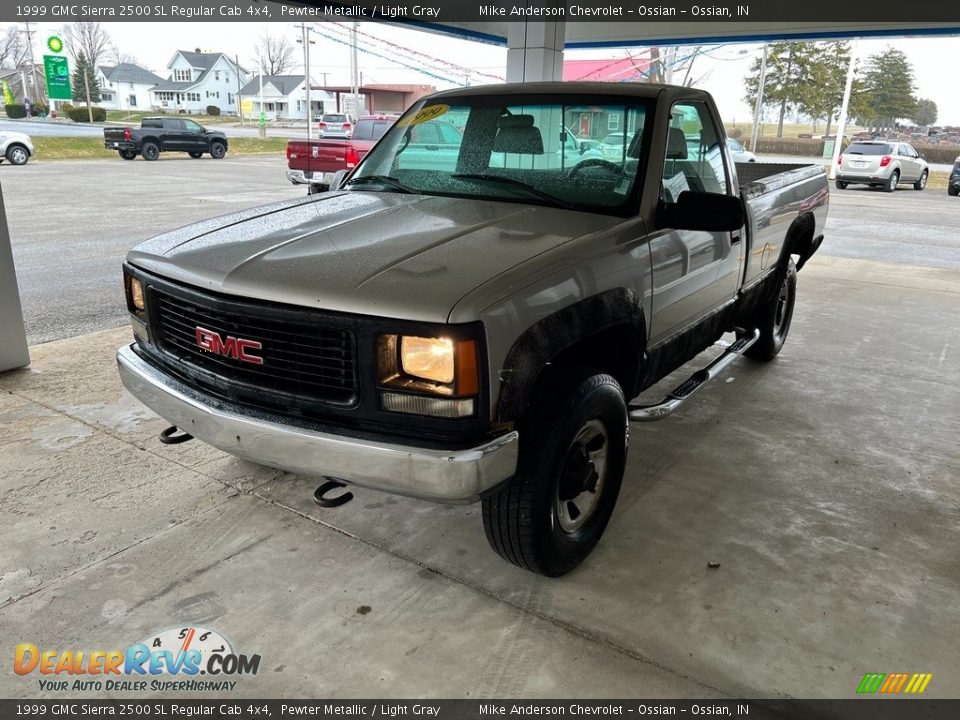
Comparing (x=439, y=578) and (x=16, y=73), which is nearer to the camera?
(x=439, y=578)

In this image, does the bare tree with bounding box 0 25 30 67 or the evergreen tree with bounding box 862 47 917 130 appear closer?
the bare tree with bounding box 0 25 30 67

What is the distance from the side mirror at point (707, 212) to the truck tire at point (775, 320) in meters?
2.41

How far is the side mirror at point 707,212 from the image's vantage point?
284 centimetres

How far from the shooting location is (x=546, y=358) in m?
2.38

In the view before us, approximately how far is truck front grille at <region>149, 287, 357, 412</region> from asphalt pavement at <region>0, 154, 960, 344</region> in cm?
403

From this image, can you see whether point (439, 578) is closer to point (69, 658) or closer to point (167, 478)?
point (69, 658)

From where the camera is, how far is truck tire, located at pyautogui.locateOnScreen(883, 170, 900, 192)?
22609 millimetres

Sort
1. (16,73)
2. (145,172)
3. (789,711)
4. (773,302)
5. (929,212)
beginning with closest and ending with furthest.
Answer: (789,711), (773,302), (929,212), (145,172), (16,73)

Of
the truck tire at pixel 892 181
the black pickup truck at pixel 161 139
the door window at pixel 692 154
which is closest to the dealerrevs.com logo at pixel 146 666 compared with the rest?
the door window at pixel 692 154

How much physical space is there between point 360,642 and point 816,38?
12.0 metres

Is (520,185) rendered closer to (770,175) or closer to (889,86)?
(770,175)

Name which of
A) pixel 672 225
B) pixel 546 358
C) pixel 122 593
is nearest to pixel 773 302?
pixel 672 225

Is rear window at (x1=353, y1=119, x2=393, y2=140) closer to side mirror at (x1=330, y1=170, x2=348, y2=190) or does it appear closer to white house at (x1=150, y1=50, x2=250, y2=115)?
side mirror at (x1=330, y1=170, x2=348, y2=190)

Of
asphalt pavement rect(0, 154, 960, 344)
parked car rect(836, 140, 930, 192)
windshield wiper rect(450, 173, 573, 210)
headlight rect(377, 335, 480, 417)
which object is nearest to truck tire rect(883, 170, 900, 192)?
parked car rect(836, 140, 930, 192)
